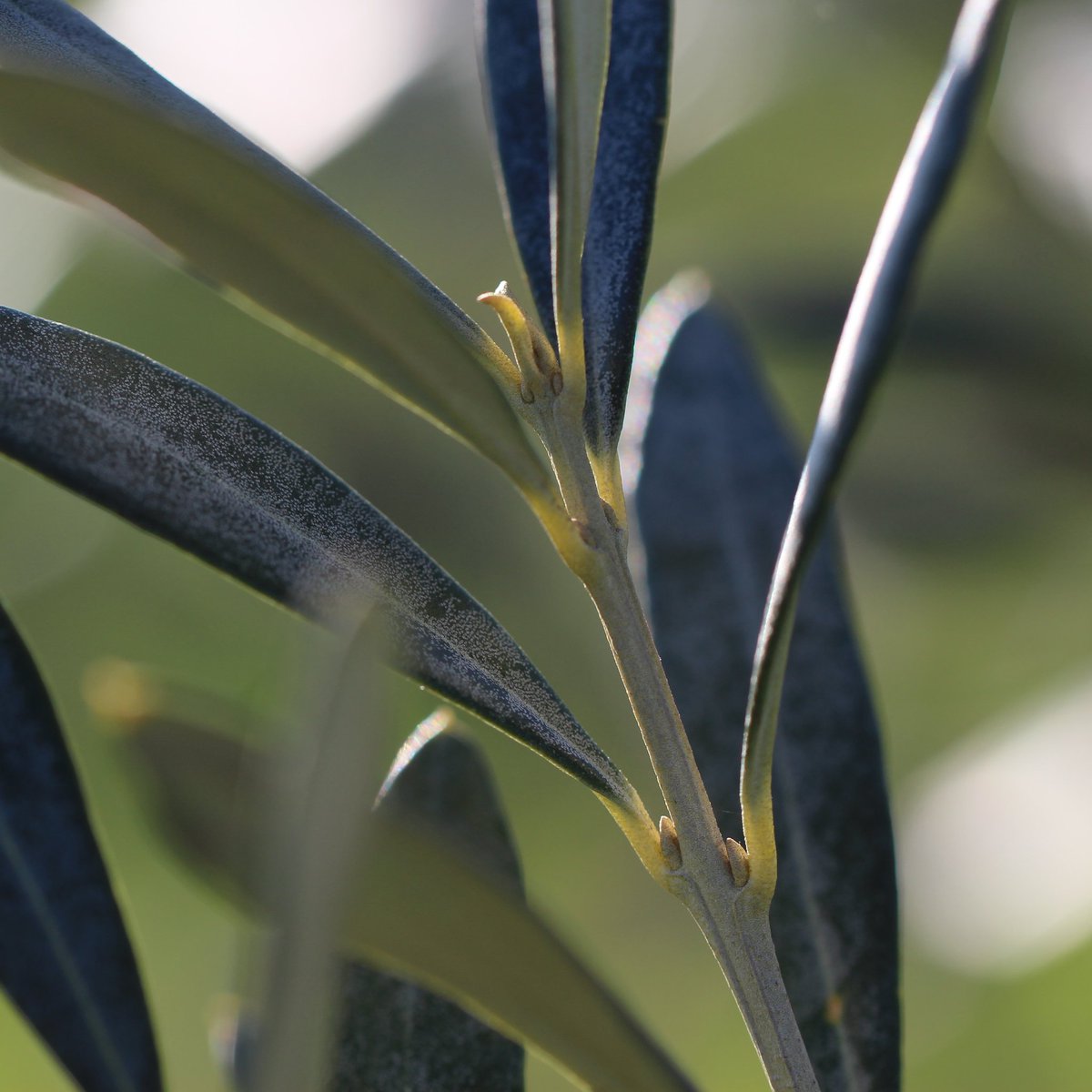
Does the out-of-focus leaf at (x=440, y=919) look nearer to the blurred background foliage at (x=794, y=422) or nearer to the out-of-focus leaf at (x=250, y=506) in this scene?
the out-of-focus leaf at (x=250, y=506)

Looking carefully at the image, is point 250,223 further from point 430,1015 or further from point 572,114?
point 430,1015

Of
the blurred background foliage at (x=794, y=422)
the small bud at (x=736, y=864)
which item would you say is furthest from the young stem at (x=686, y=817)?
the blurred background foliage at (x=794, y=422)

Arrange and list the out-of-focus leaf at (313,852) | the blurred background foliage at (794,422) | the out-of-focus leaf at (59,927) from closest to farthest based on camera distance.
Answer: the out-of-focus leaf at (313,852) < the out-of-focus leaf at (59,927) < the blurred background foliage at (794,422)

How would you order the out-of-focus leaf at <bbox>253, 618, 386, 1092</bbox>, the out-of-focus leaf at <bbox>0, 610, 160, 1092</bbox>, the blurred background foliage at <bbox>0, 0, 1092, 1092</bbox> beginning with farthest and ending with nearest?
1. the blurred background foliage at <bbox>0, 0, 1092, 1092</bbox>
2. the out-of-focus leaf at <bbox>0, 610, 160, 1092</bbox>
3. the out-of-focus leaf at <bbox>253, 618, 386, 1092</bbox>

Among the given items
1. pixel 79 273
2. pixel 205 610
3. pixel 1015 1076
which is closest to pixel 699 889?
pixel 1015 1076

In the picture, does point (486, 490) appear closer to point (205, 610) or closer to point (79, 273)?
point (205, 610)

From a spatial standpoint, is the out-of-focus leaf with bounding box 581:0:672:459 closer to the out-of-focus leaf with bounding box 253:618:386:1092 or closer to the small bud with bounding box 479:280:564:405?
the small bud with bounding box 479:280:564:405

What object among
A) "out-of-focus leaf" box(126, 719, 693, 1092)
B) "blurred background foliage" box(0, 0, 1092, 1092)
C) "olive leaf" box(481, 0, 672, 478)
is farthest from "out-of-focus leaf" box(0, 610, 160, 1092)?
"blurred background foliage" box(0, 0, 1092, 1092)
